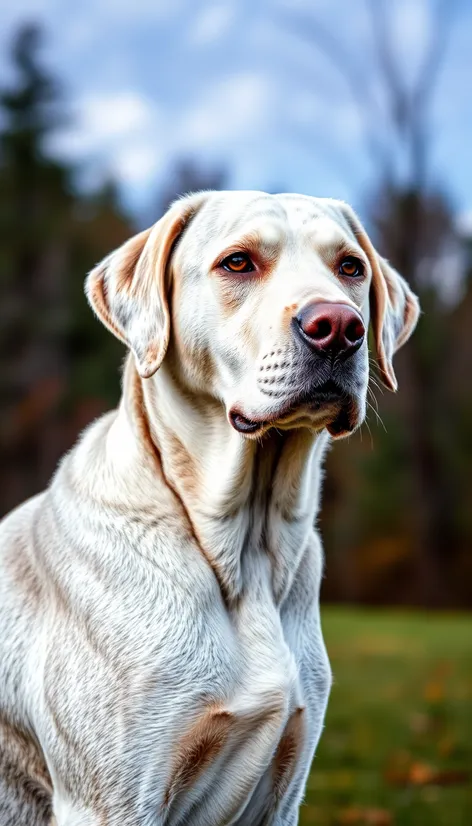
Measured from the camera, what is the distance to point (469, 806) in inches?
209

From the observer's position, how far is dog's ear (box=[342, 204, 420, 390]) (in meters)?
3.41

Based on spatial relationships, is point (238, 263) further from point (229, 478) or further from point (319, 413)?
point (229, 478)

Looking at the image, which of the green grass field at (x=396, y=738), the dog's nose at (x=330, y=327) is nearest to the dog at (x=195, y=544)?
the dog's nose at (x=330, y=327)

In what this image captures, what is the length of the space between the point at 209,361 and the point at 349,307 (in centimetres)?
49

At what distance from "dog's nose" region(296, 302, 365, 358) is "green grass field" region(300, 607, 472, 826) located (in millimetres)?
3091

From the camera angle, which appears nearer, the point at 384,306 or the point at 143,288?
the point at 143,288

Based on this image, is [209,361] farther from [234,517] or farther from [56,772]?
[56,772]

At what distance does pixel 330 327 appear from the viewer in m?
2.73

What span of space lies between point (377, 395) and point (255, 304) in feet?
56.6

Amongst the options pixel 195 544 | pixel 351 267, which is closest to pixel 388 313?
pixel 351 267

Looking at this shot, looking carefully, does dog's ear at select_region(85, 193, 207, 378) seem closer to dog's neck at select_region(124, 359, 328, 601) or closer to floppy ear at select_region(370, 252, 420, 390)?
dog's neck at select_region(124, 359, 328, 601)

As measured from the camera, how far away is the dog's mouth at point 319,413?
2852 millimetres

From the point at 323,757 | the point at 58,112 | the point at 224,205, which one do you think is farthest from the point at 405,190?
the point at 224,205

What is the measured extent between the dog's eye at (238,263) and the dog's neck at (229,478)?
14.6 inches
